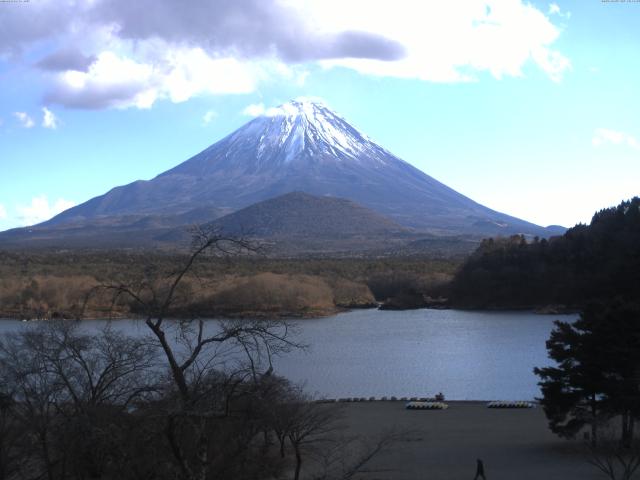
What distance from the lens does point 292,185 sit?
13812cm

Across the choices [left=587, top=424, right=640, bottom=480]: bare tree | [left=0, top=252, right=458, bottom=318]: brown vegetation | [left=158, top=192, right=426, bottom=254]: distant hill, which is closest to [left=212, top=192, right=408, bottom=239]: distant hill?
[left=158, top=192, right=426, bottom=254]: distant hill

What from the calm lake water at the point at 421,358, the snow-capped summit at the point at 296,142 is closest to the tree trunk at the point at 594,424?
the calm lake water at the point at 421,358

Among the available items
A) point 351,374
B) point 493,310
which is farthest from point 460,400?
point 493,310

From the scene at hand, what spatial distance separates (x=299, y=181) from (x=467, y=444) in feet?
409

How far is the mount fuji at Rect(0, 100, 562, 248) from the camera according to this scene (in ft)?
425

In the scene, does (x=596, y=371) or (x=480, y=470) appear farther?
(x=596, y=371)

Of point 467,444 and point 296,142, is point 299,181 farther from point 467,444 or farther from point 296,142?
point 467,444

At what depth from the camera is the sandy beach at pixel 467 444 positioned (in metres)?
13.1

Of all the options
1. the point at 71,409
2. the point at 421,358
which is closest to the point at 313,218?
the point at 421,358

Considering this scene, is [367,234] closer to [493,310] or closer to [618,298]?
[493,310]

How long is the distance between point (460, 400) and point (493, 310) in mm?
32570

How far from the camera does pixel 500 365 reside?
26547 millimetres

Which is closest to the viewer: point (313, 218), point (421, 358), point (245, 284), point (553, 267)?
point (421, 358)

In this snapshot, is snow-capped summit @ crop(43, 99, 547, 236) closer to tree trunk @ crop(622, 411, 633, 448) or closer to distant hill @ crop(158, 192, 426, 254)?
distant hill @ crop(158, 192, 426, 254)
